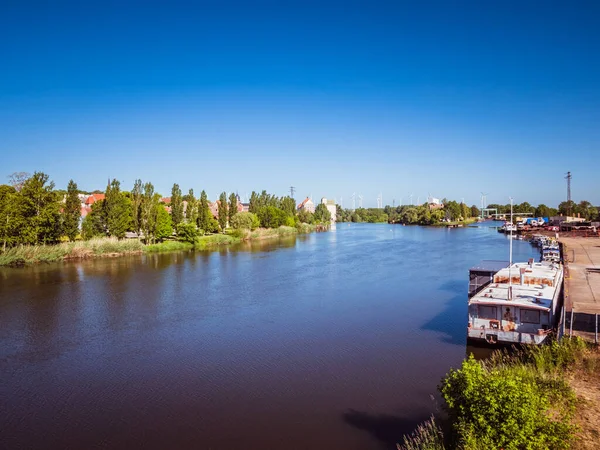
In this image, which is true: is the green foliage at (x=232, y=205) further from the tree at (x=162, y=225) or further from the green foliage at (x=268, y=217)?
the tree at (x=162, y=225)

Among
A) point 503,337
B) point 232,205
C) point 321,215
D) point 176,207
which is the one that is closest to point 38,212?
point 176,207

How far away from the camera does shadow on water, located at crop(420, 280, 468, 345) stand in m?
15.4

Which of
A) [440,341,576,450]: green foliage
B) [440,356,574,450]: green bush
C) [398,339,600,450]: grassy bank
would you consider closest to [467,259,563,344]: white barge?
[398,339,600,450]: grassy bank

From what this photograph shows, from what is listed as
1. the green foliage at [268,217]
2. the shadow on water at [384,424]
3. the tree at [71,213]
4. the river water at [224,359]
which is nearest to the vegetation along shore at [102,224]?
the tree at [71,213]

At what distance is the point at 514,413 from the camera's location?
20.1 feet

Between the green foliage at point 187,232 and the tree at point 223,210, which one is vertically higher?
the tree at point 223,210

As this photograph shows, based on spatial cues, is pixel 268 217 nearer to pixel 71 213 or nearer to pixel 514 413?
pixel 71 213

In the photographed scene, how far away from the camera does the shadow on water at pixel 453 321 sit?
50.5 ft

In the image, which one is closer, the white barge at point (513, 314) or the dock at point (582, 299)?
the dock at point (582, 299)

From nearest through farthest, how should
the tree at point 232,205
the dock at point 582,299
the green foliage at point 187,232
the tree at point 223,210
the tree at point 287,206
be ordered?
the dock at point 582,299, the green foliage at point 187,232, the tree at point 223,210, the tree at point 232,205, the tree at point 287,206

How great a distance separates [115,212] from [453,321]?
35034 mm

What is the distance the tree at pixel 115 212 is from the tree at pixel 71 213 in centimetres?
266

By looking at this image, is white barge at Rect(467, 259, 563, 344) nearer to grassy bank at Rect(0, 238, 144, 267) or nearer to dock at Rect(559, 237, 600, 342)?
dock at Rect(559, 237, 600, 342)

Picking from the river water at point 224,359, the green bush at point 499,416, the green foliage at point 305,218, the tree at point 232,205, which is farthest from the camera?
the green foliage at point 305,218
